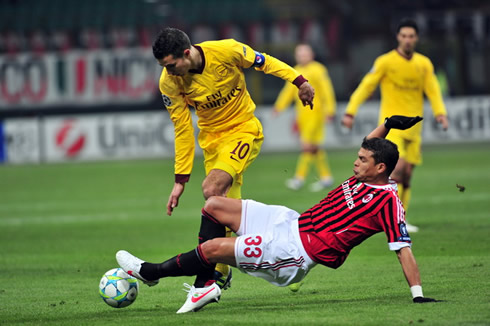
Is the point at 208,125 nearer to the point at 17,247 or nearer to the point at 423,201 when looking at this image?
the point at 17,247

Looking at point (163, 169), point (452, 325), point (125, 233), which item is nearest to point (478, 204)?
point (125, 233)

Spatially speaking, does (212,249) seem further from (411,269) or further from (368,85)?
(368,85)

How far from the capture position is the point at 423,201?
1337 cm

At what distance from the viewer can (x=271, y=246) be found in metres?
6.06

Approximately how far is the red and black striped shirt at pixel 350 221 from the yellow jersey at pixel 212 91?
144 centimetres

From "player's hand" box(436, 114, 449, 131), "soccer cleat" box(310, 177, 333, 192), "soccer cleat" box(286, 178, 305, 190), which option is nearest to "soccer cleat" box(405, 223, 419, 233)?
"player's hand" box(436, 114, 449, 131)

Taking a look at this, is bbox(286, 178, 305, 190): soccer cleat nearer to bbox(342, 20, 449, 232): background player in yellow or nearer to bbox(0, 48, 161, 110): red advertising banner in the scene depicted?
bbox(342, 20, 449, 232): background player in yellow

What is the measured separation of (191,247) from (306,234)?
388 centimetres

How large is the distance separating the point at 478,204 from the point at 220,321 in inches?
298

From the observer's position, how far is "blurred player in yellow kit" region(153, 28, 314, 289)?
7.06 meters

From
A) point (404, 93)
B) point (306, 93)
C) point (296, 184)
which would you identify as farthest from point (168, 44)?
point (296, 184)

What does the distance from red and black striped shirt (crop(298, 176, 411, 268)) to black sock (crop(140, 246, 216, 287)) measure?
2.45 feet

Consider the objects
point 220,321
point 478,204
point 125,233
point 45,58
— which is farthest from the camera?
point 45,58

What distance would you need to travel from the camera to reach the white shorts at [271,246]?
19.9 feet
